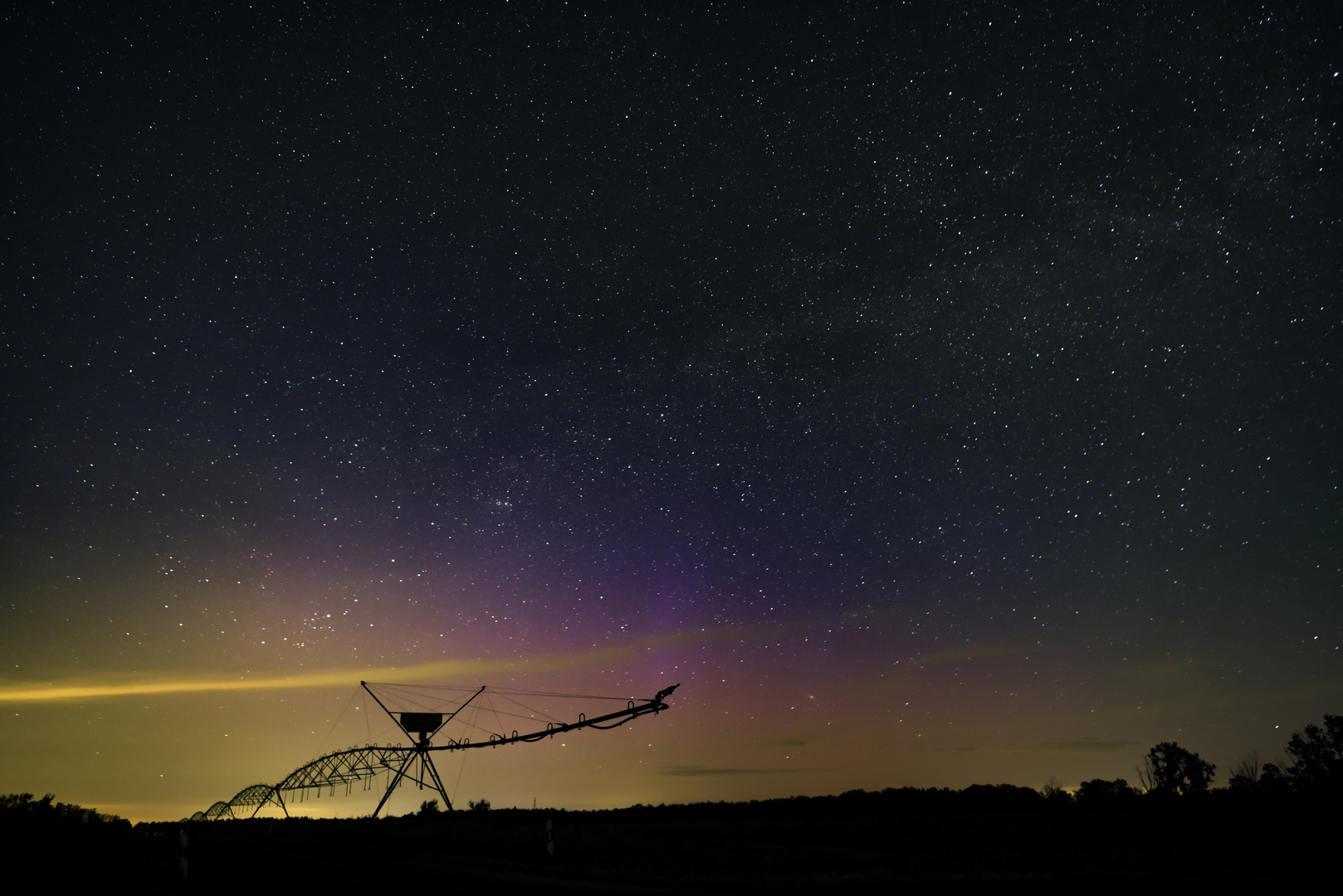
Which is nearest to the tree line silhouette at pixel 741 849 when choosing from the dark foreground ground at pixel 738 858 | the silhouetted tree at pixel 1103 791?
the dark foreground ground at pixel 738 858

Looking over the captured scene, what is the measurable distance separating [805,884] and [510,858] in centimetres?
962

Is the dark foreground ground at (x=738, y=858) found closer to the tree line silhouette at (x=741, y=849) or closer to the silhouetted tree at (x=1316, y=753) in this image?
the tree line silhouette at (x=741, y=849)

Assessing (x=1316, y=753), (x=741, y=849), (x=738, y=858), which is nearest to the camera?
(x=738, y=858)

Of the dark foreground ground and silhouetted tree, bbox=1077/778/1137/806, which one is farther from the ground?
the dark foreground ground

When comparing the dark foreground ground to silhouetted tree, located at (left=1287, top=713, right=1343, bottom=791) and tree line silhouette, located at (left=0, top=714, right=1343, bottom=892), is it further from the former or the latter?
silhouetted tree, located at (left=1287, top=713, right=1343, bottom=791)

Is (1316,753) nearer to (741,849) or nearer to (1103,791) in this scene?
(1103,791)

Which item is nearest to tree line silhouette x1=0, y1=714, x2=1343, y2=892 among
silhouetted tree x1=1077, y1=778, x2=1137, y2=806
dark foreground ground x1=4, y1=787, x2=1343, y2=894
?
dark foreground ground x1=4, y1=787, x2=1343, y2=894

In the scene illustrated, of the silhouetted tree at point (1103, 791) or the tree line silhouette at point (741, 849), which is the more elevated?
the tree line silhouette at point (741, 849)

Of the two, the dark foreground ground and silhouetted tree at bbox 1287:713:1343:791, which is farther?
silhouetted tree at bbox 1287:713:1343:791

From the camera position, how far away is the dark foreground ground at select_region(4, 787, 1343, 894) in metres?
12.8

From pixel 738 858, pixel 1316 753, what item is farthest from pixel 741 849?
pixel 1316 753

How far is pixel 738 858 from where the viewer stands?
861 inches

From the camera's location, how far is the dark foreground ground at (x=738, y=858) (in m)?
12.8

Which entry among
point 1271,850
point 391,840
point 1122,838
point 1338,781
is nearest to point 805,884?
point 391,840
